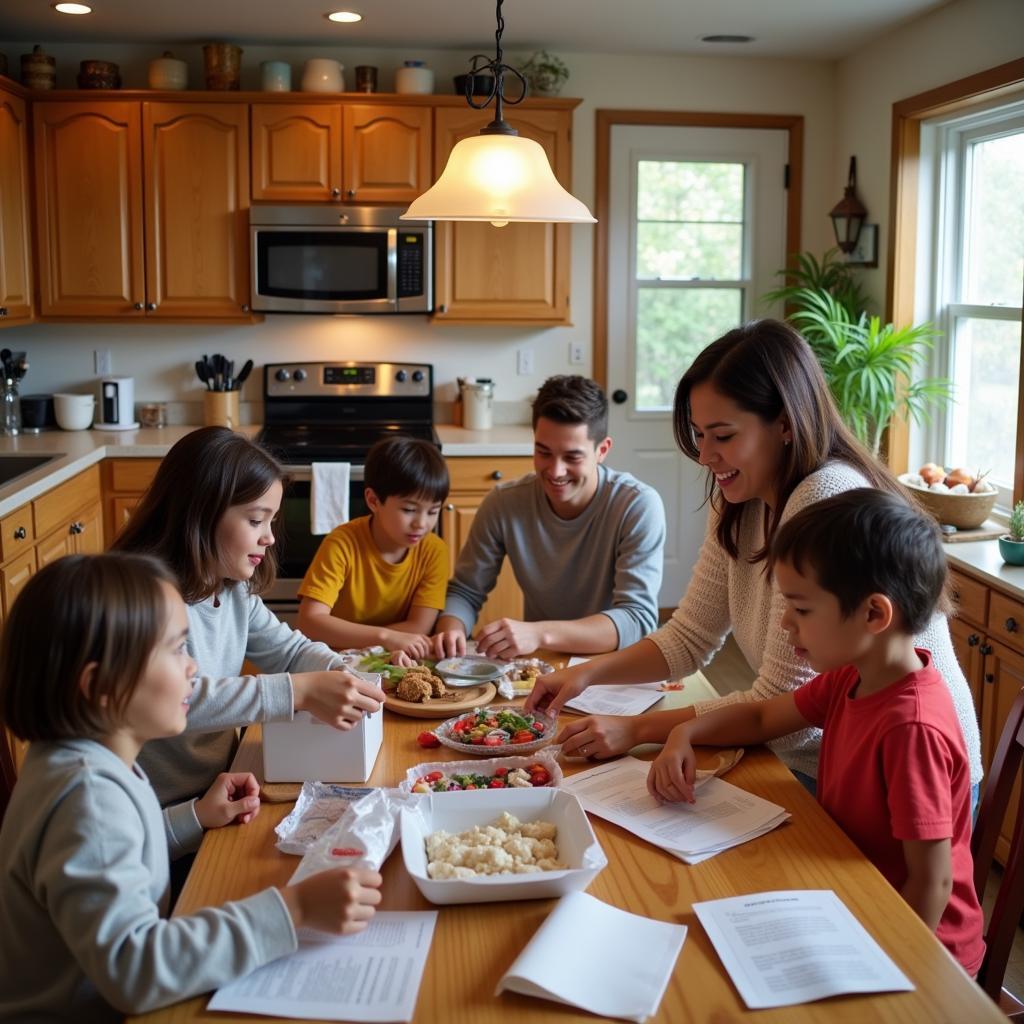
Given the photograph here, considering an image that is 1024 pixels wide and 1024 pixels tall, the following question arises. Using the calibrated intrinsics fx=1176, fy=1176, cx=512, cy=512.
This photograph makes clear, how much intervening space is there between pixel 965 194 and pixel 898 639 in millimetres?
3219

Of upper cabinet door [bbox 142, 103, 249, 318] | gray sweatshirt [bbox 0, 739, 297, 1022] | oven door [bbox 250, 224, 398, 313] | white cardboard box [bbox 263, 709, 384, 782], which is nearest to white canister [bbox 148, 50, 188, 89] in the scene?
upper cabinet door [bbox 142, 103, 249, 318]

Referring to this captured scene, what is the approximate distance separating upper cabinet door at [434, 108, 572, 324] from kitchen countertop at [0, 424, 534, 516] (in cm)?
50

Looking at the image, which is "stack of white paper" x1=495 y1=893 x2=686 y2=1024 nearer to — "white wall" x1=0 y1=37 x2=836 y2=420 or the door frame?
"white wall" x1=0 y1=37 x2=836 y2=420

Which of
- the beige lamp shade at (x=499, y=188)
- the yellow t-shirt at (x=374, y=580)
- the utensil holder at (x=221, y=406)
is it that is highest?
the beige lamp shade at (x=499, y=188)

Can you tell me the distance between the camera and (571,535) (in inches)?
107

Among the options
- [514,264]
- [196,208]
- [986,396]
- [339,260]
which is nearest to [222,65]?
[196,208]

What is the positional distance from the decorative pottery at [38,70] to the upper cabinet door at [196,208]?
0.39m

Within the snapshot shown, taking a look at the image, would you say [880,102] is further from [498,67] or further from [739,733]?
[739,733]

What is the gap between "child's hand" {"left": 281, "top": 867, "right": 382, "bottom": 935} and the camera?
1213 millimetres

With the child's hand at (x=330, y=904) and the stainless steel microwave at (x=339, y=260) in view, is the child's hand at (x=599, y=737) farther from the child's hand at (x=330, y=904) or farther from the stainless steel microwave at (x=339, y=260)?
the stainless steel microwave at (x=339, y=260)

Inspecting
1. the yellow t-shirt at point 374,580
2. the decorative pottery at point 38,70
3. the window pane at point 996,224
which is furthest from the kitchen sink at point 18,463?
the window pane at point 996,224

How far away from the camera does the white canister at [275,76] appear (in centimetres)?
455

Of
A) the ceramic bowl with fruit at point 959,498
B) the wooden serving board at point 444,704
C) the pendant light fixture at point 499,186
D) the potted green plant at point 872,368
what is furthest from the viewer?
the potted green plant at point 872,368

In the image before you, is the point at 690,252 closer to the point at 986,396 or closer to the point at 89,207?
the point at 986,396
